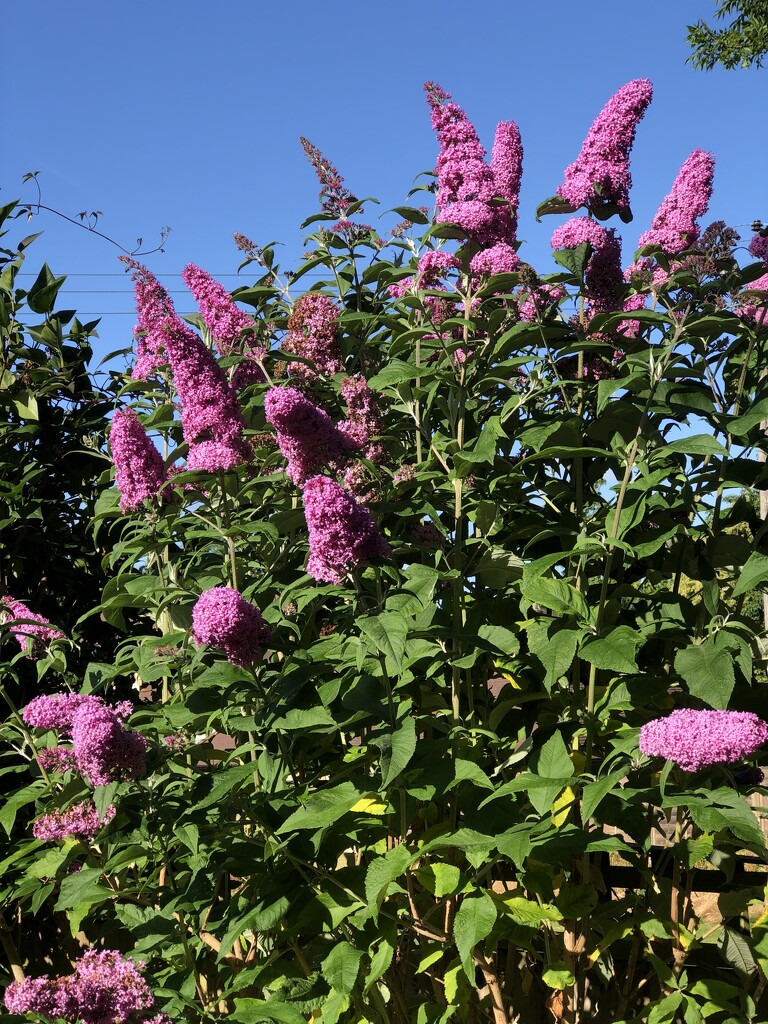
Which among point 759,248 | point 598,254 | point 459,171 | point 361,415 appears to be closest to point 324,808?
point 361,415

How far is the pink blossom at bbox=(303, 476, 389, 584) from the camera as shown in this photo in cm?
243

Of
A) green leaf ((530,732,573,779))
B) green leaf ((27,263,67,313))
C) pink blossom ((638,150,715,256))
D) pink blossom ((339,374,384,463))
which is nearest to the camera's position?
green leaf ((530,732,573,779))

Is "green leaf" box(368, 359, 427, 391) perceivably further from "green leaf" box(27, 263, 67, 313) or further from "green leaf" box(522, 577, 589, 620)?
"green leaf" box(27, 263, 67, 313)

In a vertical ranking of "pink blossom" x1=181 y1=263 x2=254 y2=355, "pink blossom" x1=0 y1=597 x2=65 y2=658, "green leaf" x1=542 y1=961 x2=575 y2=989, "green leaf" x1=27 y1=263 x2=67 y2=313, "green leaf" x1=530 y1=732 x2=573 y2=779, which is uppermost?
"green leaf" x1=27 y1=263 x2=67 y2=313

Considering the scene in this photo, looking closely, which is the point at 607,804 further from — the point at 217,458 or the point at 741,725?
the point at 217,458

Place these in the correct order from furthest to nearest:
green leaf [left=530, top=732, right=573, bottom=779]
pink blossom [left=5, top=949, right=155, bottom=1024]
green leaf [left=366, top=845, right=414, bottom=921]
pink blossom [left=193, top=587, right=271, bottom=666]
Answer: green leaf [left=530, top=732, right=573, bottom=779]
green leaf [left=366, top=845, right=414, bottom=921]
pink blossom [left=193, top=587, right=271, bottom=666]
pink blossom [left=5, top=949, right=155, bottom=1024]

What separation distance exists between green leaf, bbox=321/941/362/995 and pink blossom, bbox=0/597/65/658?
1531mm

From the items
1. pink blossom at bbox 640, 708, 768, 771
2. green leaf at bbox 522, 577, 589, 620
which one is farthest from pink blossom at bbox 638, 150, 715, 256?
pink blossom at bbox 640, 708, 768, 771

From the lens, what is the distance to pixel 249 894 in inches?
123

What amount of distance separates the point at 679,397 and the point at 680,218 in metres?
0.73

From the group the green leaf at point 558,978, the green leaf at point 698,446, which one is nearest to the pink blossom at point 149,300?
the green leaf at point 698,446

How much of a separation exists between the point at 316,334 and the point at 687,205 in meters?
1.31

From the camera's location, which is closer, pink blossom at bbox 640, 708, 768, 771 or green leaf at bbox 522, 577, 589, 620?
pink blossom at bbox 640, 708, 768, 771

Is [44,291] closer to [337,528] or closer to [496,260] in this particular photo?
[496,260]
